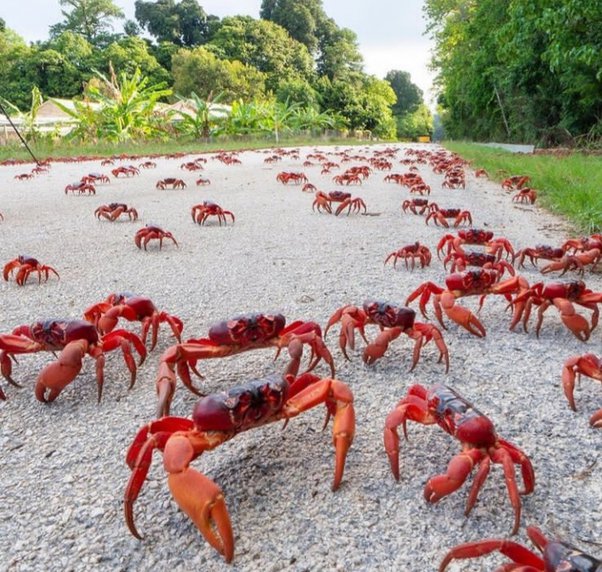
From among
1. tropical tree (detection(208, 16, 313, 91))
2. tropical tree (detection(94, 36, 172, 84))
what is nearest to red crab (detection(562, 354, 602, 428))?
tropical tree (detection(94, 36, 172, 84))

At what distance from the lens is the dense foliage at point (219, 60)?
53.8 metres

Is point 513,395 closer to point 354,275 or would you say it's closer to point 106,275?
point 354,275

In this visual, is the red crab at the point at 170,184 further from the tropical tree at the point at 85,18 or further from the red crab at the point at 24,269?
the tropical tree at the point at 85,18

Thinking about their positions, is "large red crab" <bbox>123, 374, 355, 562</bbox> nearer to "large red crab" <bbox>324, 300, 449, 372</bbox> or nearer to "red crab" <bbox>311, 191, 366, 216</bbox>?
"large red crab" <bbox>324, 300, 449, 372</bbox>

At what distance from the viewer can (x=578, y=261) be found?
14.4 ft

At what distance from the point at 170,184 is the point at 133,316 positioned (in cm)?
1025

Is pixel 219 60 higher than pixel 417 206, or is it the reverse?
pixel 219 60

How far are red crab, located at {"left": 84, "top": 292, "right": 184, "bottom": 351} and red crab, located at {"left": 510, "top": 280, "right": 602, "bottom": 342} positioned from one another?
2.21m

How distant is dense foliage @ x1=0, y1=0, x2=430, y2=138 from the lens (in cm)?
5381

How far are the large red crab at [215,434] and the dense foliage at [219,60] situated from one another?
27990 mm

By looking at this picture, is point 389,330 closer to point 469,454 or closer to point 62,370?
point 469,454

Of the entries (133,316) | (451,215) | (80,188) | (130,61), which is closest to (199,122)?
(80,188)

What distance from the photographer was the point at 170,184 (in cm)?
1267

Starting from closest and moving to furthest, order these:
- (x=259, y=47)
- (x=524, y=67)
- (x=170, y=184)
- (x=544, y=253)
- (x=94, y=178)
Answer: (x=544, y=253), (x=94, y=178), (x=170, y=184), (x=524, y=67), (x=259, y=47)
